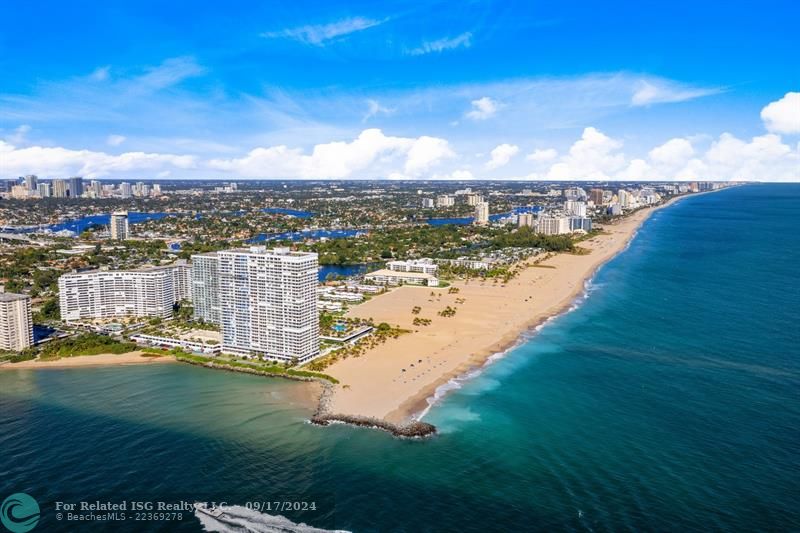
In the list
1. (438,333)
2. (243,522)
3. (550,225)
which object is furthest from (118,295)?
(550,225)

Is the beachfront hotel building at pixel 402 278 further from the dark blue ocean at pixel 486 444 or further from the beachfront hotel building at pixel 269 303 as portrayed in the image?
the beachfront hotel building at pixel 269 303

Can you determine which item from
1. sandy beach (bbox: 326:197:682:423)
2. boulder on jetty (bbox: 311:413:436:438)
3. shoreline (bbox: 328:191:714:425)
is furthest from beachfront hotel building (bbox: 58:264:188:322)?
boulder on jetty (bbox: 311:413:436:438)

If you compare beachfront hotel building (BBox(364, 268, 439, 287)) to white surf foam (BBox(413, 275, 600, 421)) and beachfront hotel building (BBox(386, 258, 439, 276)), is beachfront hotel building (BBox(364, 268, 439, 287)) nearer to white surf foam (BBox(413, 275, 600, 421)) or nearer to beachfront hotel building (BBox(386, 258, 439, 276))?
beachfront hotel building (BBox(386, 258, 439, 276))

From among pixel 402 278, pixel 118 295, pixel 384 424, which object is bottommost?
pixel 384 424

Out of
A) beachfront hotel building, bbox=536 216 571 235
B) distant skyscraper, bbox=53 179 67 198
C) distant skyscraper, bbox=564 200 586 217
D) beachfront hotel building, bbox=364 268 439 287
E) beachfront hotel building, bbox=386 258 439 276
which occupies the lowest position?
beachfront hotel building, bbox=364 268 439 287

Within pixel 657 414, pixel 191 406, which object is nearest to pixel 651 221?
pixel 657 414

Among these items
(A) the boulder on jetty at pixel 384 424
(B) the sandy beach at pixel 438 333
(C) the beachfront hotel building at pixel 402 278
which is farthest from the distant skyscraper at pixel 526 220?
(A) the boulder on jetty at pixel 384 424

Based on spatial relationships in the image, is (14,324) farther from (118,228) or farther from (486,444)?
(118,228)
